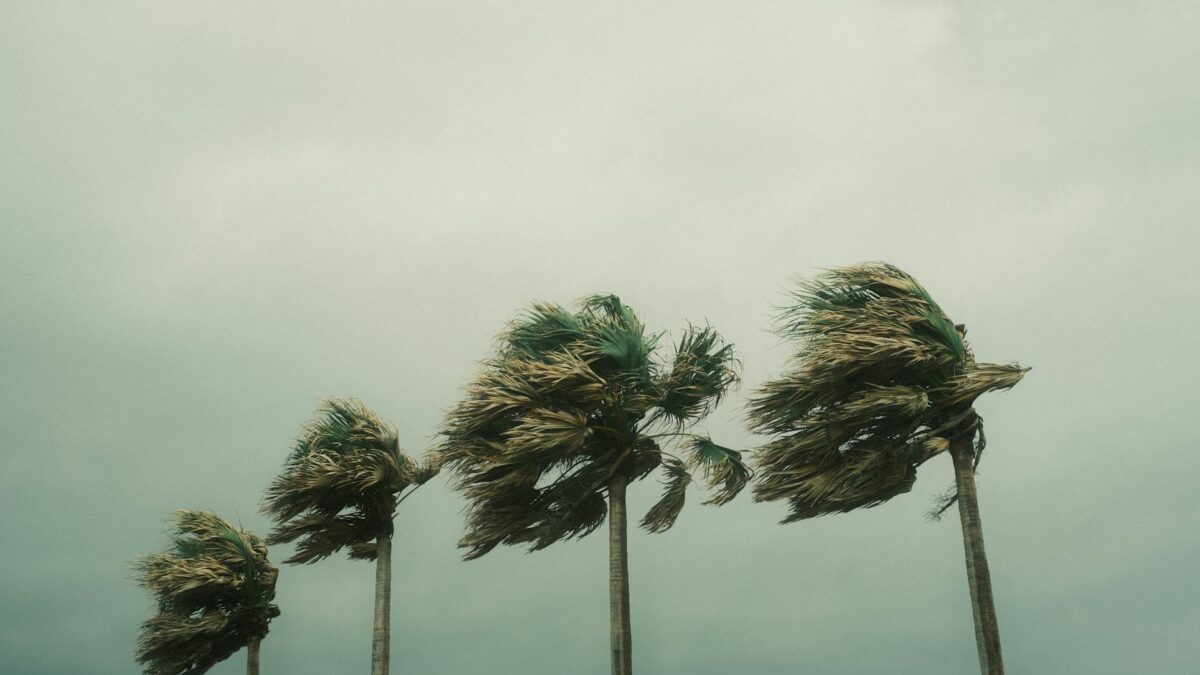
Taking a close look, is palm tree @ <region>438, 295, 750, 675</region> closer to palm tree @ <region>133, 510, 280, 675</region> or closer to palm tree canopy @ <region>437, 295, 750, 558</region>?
palm tree canopy @ <region>437, 295, 750, 558</region>

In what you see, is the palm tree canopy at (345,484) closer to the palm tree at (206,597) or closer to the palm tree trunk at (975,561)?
the palm tree at (206,597)

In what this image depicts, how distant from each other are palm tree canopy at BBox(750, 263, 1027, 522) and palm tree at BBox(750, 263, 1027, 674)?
16 mm

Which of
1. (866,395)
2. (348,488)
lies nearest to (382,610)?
(348,488)

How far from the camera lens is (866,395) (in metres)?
15.6

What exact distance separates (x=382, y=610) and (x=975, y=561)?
11.1 meters

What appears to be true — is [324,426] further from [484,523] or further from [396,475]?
[484,523]

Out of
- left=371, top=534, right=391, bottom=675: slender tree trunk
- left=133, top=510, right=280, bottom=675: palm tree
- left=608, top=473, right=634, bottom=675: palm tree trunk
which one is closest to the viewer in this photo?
left=608, top=473, right=634, bottom=675: palm tree trunk

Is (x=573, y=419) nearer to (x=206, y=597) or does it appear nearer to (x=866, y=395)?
(x=866, y=395)

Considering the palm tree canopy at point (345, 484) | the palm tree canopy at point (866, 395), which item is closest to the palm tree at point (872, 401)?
the palm tree canopy at point (866, 395)

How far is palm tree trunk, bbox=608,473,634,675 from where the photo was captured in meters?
17.0

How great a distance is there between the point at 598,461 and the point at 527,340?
2654 millimetres

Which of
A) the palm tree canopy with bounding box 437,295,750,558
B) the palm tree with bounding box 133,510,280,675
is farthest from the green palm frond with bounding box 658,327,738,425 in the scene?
the palm tree with bounding box 133,510,280,675

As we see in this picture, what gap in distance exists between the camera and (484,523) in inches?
772

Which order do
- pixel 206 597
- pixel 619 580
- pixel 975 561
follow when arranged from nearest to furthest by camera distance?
pixel 975 561 < pixel 619 580 < pixel 206 597
